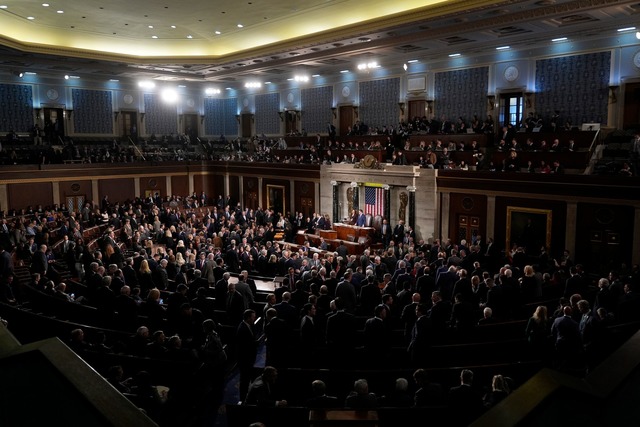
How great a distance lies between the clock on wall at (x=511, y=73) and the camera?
66.0 feet

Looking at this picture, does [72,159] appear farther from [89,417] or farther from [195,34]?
[89,417]

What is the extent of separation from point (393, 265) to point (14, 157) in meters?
19.2

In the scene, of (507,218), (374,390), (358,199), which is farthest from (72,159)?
(374,390)

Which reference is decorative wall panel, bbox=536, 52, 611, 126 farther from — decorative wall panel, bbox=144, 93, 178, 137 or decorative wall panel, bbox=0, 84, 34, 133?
decorative wall panel, bbox=0, 84, 34, 133

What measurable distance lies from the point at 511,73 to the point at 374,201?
314 inches

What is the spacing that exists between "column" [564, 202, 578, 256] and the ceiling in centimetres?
602

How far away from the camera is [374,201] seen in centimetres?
2039

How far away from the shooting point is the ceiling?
16312mm

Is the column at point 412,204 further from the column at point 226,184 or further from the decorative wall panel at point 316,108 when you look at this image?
the column at point 226,184

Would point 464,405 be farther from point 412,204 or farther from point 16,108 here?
point 16,108

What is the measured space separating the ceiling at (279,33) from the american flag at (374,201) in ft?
19.9

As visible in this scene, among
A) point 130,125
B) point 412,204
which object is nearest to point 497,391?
point 412,204

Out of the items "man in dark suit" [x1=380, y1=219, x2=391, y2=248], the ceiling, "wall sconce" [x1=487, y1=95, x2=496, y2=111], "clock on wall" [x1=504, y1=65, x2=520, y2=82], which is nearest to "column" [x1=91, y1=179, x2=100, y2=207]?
the ceiling

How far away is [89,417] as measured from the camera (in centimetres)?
177
